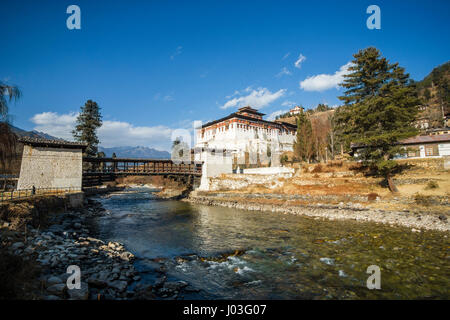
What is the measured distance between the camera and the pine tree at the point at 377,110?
20391mm

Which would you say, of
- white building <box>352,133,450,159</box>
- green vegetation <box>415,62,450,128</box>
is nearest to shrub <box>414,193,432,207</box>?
white building <box>352,133,450,159</box>

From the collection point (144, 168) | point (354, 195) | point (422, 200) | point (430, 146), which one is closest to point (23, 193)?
point (144, 168)

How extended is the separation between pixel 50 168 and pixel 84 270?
23.1 metres

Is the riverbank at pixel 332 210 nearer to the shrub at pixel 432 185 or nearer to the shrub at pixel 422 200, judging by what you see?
the shrub at pixel 422 200

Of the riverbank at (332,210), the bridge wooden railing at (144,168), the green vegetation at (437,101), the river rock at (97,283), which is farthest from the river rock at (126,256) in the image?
the green vegetation at (437,101)

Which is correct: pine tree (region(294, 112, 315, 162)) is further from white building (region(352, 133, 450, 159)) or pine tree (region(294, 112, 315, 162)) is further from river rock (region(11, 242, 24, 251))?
river rock (region(11, 242, 24, 251))

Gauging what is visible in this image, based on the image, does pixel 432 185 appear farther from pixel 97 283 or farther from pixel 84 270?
pixel 84 270

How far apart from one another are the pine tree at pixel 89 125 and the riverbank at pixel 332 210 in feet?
93.1

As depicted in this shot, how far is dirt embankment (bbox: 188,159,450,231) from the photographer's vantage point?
56.5 feet

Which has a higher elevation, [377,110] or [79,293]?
[377,110]

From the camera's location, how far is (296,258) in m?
10.4

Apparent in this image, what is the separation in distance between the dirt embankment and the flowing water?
2.93 metres
